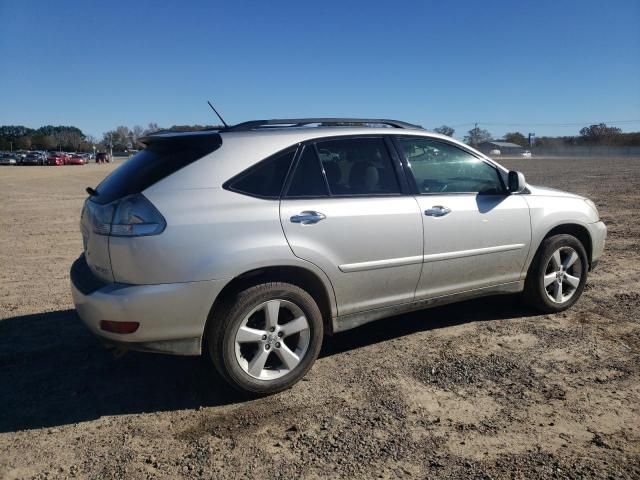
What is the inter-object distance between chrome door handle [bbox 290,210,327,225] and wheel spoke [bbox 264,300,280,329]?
549 millimetres

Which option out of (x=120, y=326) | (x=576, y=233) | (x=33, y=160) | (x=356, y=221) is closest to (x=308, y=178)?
(x=356, y=221)

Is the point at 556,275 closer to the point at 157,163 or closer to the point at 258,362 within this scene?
the point at 258,362

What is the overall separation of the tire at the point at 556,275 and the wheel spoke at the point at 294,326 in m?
2.41

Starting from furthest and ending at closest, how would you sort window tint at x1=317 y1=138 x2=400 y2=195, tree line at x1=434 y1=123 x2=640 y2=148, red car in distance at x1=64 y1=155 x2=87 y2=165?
tree line at x1=434 y1=123 x2=640 y2=148 → red car in distance at x1=64 y1=155 x2=87 y2=165 → window tint at x1=317 y1=138 x2=400 y2=195

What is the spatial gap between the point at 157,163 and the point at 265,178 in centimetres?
72

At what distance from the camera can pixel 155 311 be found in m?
3.09

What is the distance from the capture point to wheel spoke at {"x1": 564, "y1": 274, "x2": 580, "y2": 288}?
4.94m

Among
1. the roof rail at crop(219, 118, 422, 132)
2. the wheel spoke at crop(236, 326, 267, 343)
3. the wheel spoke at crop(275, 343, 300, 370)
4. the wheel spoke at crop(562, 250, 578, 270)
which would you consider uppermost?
the roof rail at crop(219, 118, 422, 132)

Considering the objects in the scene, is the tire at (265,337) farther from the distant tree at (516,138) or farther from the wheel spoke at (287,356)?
the distant tree at (516,138)

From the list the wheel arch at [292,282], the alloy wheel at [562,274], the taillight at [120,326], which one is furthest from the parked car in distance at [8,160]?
the alloy wheel at [562,274]

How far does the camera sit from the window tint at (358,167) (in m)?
3.78

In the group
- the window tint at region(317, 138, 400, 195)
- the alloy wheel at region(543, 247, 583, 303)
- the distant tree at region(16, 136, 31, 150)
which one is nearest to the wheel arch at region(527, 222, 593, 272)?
the alloy wheel at region(543, 247, 583, 303)

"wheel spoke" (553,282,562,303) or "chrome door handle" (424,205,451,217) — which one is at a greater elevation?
"chrome door handle" (424,205,451,217)

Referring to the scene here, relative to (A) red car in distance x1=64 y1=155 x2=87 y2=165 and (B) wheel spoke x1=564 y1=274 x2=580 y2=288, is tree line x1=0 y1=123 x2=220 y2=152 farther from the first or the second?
(B) wheel spoke x1=564 y1=274 x2=580 y2=288
